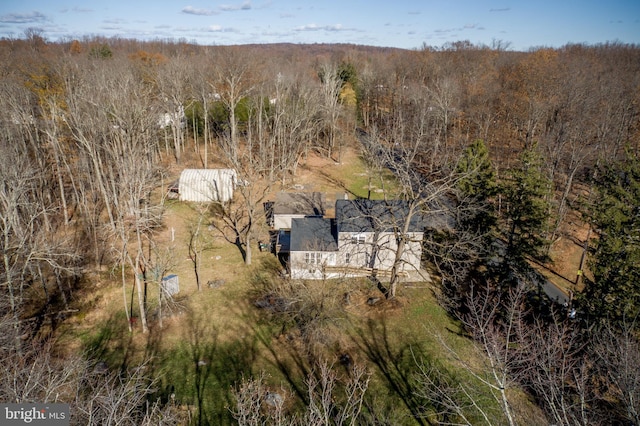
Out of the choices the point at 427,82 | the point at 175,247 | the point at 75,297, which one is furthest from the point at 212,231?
the point at 427,82

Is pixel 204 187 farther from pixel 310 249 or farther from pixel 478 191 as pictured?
pixel 478 191

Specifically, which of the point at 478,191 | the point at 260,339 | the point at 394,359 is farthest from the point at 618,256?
the point at 260,339

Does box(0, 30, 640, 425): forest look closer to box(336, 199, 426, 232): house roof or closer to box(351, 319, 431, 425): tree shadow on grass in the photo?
box(351, 319, 431, 425): tree shadow on grass

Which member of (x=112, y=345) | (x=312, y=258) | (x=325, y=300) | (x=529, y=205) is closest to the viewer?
(x=112, y=345)

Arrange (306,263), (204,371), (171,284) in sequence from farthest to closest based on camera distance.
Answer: (306,263) → (171,284) → (204,371)

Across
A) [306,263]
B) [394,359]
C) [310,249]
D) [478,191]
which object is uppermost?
[478,191]

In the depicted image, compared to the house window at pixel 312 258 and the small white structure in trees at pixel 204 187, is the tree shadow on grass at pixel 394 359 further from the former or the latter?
the small white structure in trees at pixel 204 187

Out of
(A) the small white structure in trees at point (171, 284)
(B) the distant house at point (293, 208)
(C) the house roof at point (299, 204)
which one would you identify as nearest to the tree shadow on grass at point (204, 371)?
(A) the small white structure in trees at point (171, 284)
